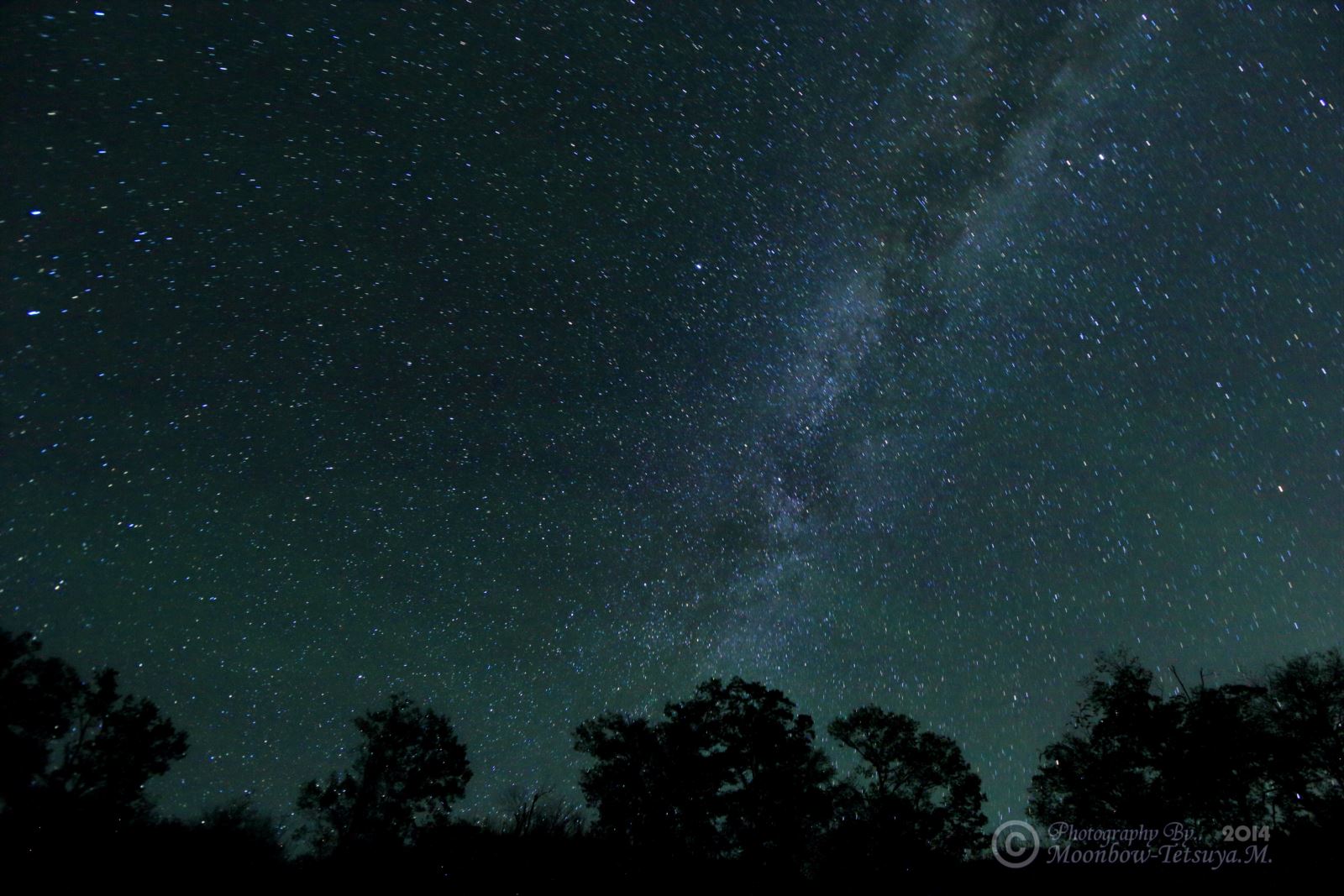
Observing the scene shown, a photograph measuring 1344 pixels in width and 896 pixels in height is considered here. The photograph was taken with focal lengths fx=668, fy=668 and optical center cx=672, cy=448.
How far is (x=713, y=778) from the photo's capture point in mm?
34844

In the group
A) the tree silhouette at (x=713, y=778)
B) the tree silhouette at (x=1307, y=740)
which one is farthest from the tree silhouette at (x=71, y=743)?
the tree silhouette at (x=1307, y=740)

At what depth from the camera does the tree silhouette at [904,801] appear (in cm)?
3359

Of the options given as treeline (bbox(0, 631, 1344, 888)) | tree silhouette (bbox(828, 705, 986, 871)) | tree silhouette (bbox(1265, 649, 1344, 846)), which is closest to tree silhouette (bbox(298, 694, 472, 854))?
treeline (bbox(0, 631, 1344, 888))

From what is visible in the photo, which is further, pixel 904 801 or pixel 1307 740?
pixel 904 801

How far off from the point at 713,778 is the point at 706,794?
0.79 m

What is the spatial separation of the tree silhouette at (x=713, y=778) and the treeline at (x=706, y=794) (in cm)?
9

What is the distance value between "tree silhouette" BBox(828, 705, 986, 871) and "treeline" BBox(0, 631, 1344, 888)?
10 cm

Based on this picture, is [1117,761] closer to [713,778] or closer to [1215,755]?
[1215,755]

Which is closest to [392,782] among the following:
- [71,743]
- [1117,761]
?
[71,743]

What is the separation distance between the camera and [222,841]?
22266 mm

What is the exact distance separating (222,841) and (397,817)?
67.8 ft

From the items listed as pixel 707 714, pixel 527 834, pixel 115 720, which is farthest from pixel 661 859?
pixel 115 720

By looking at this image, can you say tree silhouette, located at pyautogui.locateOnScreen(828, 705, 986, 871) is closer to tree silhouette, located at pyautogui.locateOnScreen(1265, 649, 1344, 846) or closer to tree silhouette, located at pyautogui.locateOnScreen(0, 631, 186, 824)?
tree silhouette, located at pyautogui.locateOnScreen(1265, 649, 1344, 846)

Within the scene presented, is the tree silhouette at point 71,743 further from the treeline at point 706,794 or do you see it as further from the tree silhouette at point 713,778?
the tree silhouette at point 713,778
